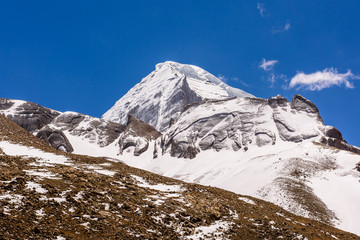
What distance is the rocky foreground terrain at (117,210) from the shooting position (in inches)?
519

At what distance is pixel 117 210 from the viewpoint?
16172mm

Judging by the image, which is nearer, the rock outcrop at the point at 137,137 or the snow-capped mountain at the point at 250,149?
the snow-capped mountain at the point at 250,149

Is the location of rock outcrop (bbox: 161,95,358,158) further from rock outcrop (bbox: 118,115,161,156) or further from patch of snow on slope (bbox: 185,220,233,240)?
patch of snow on slope (bbox: 185,220,233,240)

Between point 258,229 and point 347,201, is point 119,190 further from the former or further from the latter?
point 347,201

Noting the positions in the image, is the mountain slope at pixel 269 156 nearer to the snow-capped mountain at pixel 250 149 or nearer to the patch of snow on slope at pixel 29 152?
the snow-capped mountain at pixel 250 149

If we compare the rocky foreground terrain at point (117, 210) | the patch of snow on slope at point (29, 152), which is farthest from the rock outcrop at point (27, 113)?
the rocky foreground terrain at point (117, 210)

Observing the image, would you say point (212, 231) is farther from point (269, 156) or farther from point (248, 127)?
point (248, 127)

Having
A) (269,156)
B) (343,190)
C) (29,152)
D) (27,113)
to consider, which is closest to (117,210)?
(29,152)

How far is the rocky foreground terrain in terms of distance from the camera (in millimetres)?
13179

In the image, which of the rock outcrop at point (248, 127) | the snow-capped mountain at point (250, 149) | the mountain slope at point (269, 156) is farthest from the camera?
the rock outcrop at point (248, 127)

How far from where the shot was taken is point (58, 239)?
12.0m

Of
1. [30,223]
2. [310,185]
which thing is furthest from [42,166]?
[310,185]

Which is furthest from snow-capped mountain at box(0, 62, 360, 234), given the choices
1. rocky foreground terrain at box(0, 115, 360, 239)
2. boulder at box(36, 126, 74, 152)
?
rocky foreground terrain at box(0, 115, 360, 239)

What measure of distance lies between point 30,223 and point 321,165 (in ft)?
196
